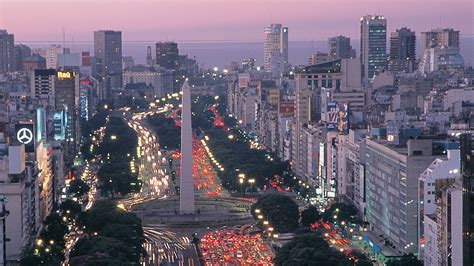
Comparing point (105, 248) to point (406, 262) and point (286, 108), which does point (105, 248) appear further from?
point (286, 108)

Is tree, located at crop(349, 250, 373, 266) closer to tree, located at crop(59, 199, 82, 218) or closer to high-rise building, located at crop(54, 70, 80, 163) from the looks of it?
tree, located at crop(59, 199, 82, 218)

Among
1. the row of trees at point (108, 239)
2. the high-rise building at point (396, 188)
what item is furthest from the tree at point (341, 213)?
the row of trees at point (108, 239)

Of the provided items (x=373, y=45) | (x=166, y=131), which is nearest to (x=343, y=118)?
(x=166, y=131)

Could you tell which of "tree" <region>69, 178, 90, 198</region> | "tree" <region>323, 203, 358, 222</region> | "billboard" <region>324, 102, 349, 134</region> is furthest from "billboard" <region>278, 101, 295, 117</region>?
"tree" <region>323, 203, 358, 222</region>

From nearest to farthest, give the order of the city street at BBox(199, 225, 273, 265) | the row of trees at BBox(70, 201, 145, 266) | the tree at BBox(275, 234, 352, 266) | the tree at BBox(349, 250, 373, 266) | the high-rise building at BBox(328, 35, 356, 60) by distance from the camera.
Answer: the tree at BBox(275, 234, 352, 266), the tree at BBox(349, 250, 373, 266), the row of trees at BBox(70, 201, 145, 266), the city street at BBox(199, 225, 273, 265), the high-rise building at BBox(328, 35, 356, 60)

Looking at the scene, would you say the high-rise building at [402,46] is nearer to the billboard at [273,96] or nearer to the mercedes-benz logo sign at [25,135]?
the billboard at [273,96]
